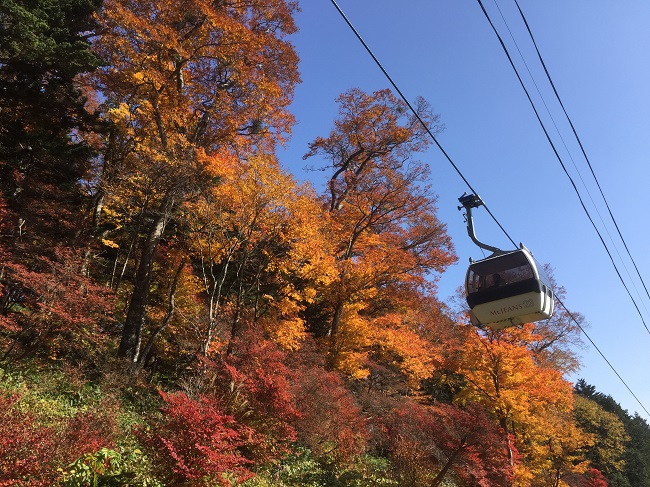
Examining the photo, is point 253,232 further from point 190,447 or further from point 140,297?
point 190,447

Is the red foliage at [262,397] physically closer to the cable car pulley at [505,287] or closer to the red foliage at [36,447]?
the red foliage at [36,447]

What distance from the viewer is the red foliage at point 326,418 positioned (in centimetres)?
1105

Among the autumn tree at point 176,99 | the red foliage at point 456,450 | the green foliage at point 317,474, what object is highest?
the autumn tree at point 176,99

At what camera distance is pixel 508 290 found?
720 centimetres

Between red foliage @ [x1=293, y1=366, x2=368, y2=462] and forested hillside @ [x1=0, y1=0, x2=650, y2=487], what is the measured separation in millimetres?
63

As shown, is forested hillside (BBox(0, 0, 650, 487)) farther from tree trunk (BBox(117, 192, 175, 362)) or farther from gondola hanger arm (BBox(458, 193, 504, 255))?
gondola hanger arm (BBox(458, 193, 504, 255))

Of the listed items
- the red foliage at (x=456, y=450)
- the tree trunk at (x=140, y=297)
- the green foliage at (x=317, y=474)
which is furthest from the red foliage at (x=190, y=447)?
the red foliage at (x=456, y=450)

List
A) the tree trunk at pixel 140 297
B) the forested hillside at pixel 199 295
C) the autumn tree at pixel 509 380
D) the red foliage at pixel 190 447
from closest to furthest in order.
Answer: the red foliage at pixel 190 447, the forested hillside at pixel 199 295, the tree trunk at pixel 140 297, the autumn tree at pixel 509 380

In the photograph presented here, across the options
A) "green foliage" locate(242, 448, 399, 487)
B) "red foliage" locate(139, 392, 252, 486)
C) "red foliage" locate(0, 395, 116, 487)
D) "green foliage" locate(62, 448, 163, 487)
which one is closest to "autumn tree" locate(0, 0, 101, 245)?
"red foliage" locate(0, 395, 116, 487)

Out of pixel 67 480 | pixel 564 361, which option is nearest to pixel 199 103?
pixel 67 480

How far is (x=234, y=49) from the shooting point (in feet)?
46.2

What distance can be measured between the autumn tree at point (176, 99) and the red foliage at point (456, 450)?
29.4 feet

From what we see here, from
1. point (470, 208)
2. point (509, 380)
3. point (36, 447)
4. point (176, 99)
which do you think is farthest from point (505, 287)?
point (176, 99)

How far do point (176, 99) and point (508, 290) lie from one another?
12506 millimetres
